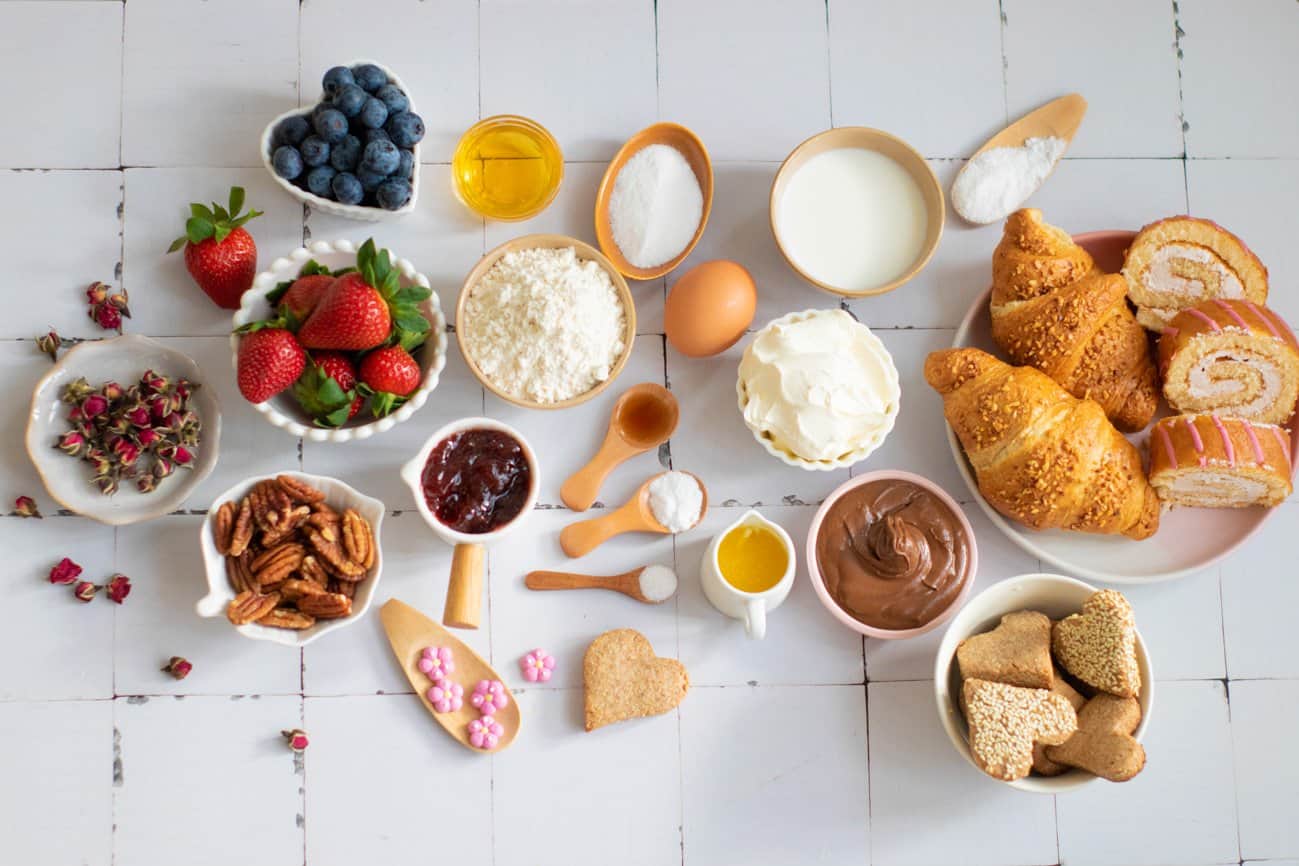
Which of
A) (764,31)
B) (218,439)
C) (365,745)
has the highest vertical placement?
(764,31)

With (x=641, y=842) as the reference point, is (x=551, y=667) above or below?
above

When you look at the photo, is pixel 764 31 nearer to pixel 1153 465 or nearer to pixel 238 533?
pixel 1153 465

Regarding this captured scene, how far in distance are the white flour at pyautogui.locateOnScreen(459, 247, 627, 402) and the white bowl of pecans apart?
30cm

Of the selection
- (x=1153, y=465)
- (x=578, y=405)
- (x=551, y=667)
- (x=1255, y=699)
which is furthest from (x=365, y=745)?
(x=1255, y=699)

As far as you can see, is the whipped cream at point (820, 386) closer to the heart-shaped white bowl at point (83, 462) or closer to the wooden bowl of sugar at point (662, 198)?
the wooden bowl of sugar at point (662, 198)

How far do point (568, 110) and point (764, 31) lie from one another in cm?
38

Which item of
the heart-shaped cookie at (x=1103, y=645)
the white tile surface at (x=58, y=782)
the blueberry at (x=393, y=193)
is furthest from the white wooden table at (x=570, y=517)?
the heart-shaped cookie at (x=1103, y=645)

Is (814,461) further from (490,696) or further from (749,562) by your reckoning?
(490,696)

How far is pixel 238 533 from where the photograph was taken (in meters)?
1.42

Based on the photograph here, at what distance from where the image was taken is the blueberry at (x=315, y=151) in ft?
4.87

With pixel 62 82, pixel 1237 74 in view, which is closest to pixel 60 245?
pixel 62 82

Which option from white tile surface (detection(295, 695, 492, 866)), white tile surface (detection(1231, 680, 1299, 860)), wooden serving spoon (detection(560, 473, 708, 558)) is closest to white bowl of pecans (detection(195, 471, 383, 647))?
white tile surface (detection(295, 695, 492, 866))

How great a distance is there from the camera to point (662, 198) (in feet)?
5.16

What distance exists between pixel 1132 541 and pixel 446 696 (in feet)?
3.84
